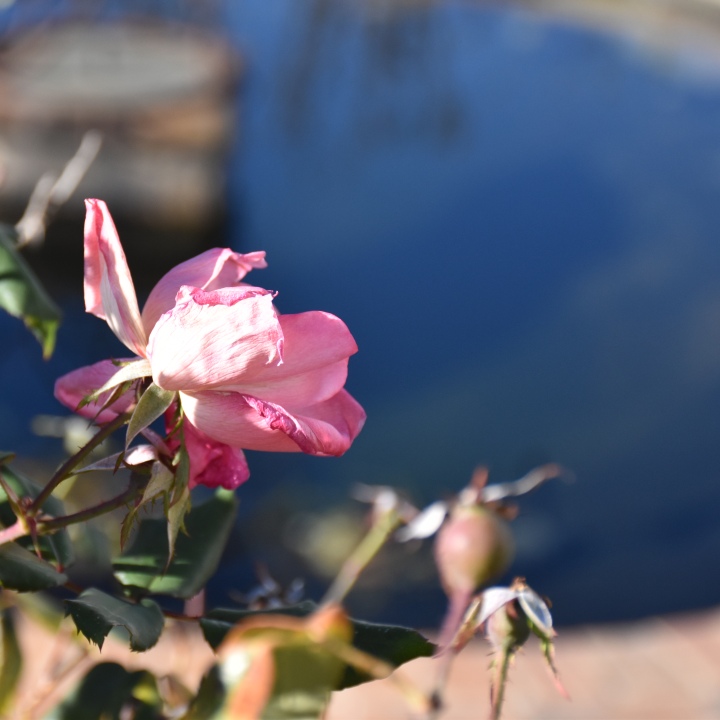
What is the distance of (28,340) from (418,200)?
212 cm

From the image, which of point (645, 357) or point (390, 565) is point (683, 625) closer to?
point (390, 565)

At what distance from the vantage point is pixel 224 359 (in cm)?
28

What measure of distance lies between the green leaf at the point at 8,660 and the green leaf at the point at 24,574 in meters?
0.10

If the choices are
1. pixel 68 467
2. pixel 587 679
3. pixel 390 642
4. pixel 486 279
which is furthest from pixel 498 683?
pixel 486 279

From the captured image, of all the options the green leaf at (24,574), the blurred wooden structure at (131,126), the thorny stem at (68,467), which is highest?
the thorny stem at (68,467)

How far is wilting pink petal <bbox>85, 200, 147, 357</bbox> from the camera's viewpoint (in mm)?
298

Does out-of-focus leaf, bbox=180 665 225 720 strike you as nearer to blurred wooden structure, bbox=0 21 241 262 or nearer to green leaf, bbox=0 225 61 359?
green leaf, bbox=0 225 61 359

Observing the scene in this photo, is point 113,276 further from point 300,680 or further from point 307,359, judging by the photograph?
point 300,680

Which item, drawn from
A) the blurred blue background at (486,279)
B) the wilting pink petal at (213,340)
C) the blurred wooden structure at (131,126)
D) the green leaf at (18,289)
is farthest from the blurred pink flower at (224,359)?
the blurred wooden structure at (131,126)

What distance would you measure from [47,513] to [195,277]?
0.36ft

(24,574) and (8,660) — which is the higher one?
(24,574)

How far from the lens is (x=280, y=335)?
0.28 meters

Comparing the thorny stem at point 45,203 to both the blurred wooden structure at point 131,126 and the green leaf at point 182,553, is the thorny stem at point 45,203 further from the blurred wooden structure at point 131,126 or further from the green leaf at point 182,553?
the blurred wooden structure at point 131,126

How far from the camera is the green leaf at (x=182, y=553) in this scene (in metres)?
0.35
